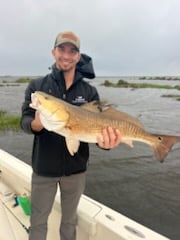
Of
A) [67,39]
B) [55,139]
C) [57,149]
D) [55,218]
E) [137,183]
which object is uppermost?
[67,39]

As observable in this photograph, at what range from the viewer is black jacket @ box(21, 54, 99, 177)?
293 centimetres

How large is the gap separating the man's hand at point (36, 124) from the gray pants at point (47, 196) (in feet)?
1.83

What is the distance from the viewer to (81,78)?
10.4 ft

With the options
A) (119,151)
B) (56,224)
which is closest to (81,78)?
(56,224)

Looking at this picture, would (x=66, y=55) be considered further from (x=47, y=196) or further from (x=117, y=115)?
(x=47, y=196)

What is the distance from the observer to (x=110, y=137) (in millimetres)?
2574

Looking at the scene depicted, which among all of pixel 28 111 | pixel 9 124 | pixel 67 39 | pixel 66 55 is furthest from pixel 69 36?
pixel 9 124

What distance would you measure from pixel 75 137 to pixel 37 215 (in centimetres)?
111

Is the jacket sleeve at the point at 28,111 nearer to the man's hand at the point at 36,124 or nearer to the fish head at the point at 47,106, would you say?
the man's hand at the point at 36,124

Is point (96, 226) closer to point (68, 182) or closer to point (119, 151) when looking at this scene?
point (68, 182)

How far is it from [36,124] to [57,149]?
0.42m

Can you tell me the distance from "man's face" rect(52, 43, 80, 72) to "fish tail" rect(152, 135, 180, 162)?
3.88 ft

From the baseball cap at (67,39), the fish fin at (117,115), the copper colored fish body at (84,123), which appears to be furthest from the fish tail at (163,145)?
the baseball cap at (67,39)

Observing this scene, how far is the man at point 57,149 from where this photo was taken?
293 centimetres
